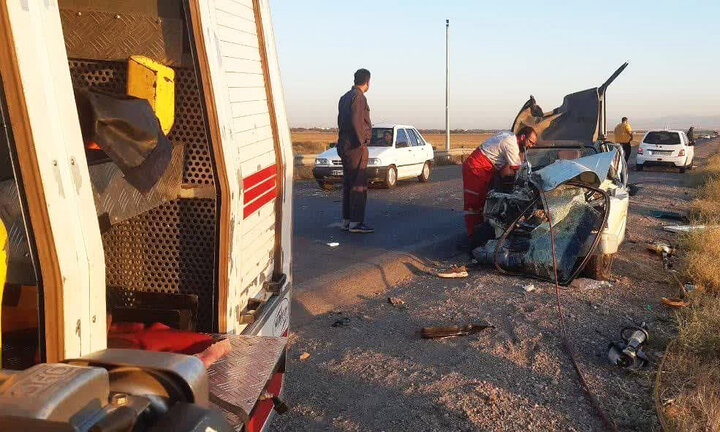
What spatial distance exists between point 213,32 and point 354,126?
Result: 6.81 metres

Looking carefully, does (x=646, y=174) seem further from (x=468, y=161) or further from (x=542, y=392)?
(x=542, y=392)

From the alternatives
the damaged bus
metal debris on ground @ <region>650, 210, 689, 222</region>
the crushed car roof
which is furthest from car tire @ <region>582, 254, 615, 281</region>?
metal debris on ground @ <region>650, 210, 689, 222</region>

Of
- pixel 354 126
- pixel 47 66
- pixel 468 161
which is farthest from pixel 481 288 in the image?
pixel 47 66

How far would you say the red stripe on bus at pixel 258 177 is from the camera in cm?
293

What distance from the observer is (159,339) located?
2514mm

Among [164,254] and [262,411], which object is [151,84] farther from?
[262,411]

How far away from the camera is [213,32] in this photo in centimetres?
270

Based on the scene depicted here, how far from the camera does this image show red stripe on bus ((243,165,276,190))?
9.61 feet

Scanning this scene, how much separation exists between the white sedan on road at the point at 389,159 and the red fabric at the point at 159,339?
14.0 m

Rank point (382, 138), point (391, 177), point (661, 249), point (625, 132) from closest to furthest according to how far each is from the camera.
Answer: point (661, 249), point (391, 177), point (382, 138), point (625, 132)

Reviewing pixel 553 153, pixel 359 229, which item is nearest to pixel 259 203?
pixel 359 229

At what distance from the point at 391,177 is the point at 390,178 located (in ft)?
0.25

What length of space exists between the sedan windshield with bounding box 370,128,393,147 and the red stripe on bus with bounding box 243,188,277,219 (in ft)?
47.8

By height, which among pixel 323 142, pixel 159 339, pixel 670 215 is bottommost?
pixel 323 142
